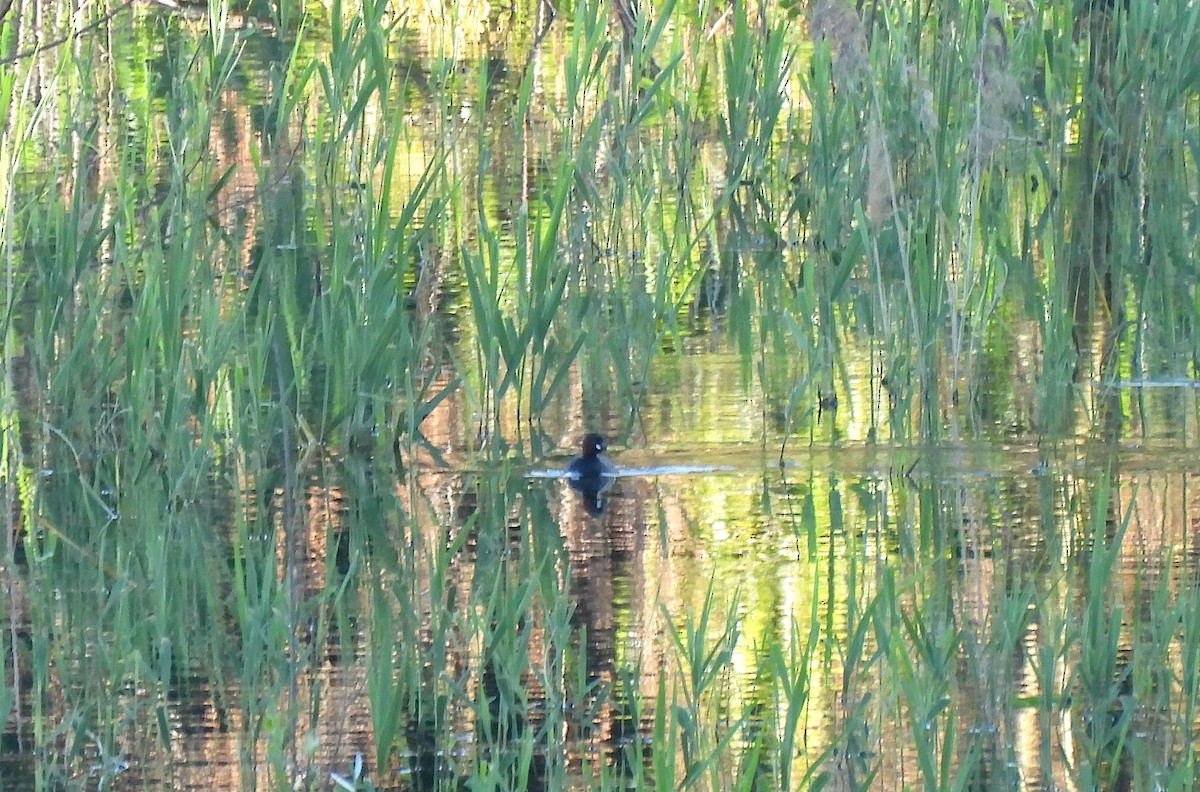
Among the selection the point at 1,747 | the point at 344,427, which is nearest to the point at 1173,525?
the point at 344,427

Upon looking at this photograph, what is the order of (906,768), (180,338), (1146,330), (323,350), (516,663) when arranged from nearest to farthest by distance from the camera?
(906,768) → (516,663) → (180,338) → (323,350) → (1146,330)

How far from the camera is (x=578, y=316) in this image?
A: 14.6ft

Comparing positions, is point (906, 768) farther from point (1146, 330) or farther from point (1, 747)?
point (1146, 330)

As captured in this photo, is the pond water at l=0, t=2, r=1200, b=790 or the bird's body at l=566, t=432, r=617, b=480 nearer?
the pond water at l=0, t=2, r=1200, b=790

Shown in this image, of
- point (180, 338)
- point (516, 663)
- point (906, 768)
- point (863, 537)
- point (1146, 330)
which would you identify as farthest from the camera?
point (1146, 330)

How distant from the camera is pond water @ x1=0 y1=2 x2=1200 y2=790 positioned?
2449mm

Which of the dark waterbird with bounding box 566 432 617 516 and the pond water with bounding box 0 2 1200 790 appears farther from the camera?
the dark waterbird with bounding box 566 432 617 516

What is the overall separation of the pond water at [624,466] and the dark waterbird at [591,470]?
0.02 meters

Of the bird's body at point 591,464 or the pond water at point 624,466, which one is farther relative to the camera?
the bird's body at point 591,464

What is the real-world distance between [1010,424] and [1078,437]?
0.13m

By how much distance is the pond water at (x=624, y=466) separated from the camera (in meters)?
2.45

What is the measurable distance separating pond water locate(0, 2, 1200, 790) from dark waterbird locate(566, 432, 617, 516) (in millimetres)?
24

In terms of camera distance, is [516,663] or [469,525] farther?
[469,525]

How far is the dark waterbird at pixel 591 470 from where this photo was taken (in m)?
3.50
